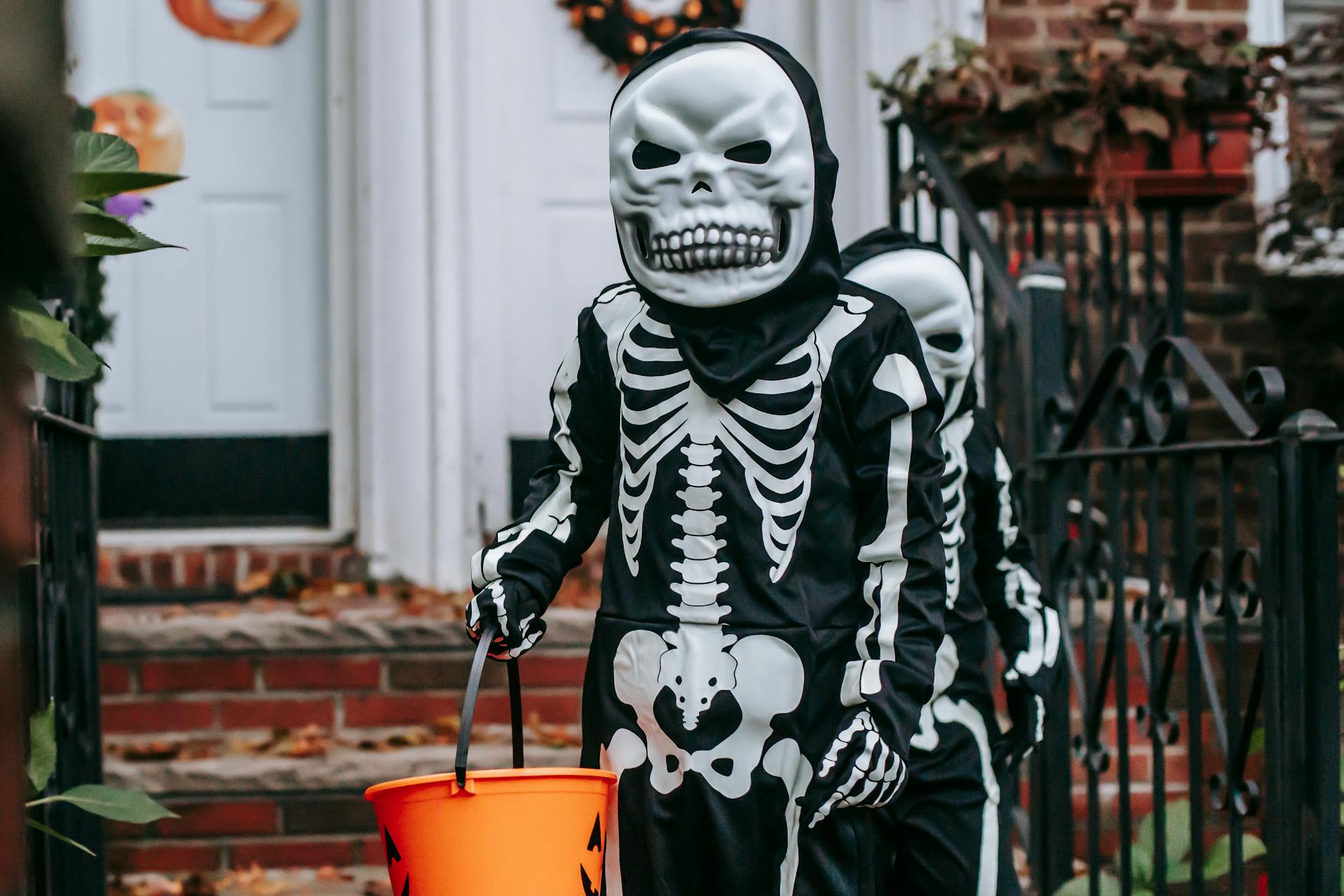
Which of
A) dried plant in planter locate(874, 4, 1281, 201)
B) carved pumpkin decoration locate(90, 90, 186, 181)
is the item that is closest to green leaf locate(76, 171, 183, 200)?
dried plant in planter locate(874, 4, 1281, 201)

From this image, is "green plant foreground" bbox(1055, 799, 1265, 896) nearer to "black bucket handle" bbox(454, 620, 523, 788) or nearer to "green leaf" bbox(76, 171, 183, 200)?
"black bucket handle" bbox(454, 620, 523, 788)

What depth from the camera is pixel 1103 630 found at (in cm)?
385

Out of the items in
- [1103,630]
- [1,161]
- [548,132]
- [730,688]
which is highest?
[548,132]

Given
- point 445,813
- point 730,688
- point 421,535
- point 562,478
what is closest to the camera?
point 445,813

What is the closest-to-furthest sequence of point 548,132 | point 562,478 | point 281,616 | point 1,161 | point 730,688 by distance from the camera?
point 1,161 < point 730,688 < point 562,478 < point 281,616 < point 548,132

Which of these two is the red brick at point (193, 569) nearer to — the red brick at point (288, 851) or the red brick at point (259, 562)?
the red brick at point (259, 562)

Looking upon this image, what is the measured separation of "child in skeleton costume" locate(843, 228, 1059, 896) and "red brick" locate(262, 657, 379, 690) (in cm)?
193

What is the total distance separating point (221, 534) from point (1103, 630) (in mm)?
2738

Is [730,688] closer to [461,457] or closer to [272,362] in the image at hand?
[461,457]

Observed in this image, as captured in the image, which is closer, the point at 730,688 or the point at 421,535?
the point at 730,688

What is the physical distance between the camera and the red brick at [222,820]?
3.40m

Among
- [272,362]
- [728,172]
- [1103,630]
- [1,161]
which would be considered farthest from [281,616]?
[1,161]

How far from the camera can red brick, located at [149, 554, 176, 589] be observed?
4480 mm

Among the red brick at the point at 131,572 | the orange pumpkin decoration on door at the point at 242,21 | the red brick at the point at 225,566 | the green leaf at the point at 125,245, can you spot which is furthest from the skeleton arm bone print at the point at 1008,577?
the orange pumpkin decoration on door at the point at 242,21
